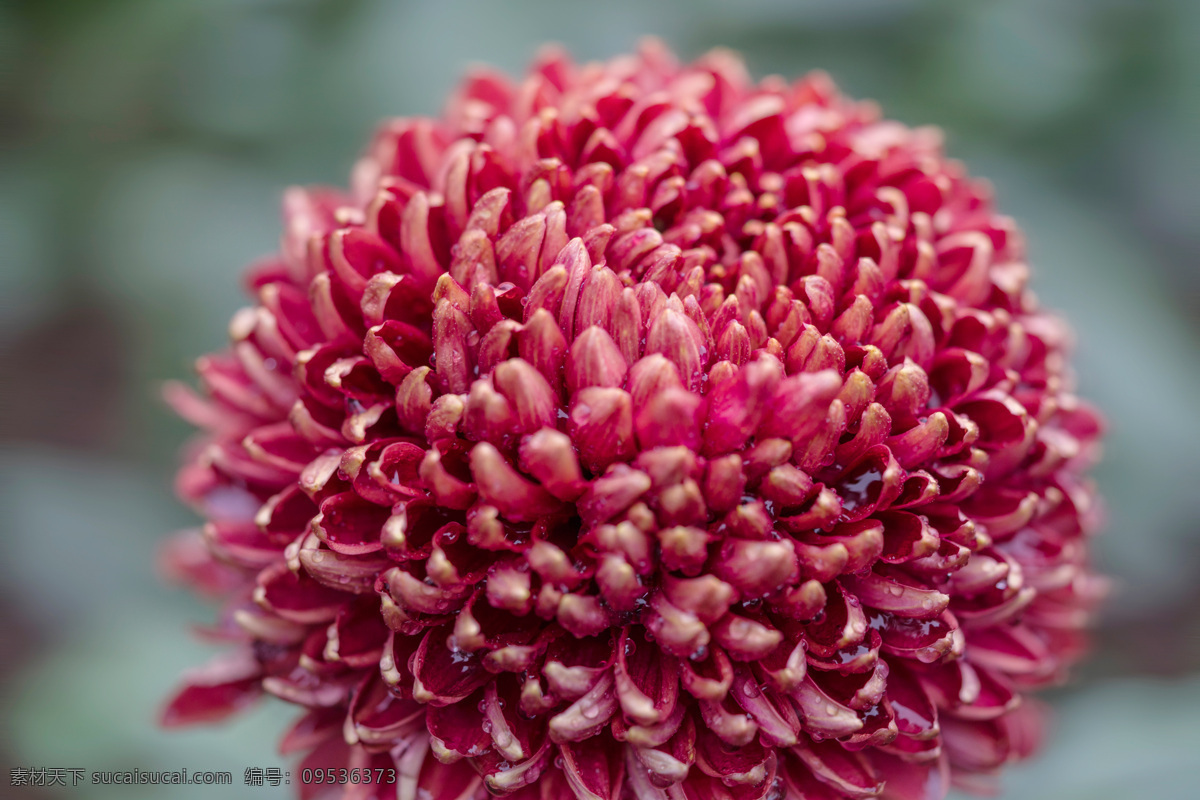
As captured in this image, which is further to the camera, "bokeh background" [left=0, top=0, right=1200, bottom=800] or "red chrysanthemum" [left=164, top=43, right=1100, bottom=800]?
"bokeh background" [left=0, top=0, right=1200, bottom=800]

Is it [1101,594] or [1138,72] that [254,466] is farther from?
[1138,72]

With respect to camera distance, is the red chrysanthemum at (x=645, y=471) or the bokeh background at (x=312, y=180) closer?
the red chrysanthemum at (x=645, y=471)

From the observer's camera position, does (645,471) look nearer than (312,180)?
Yes
